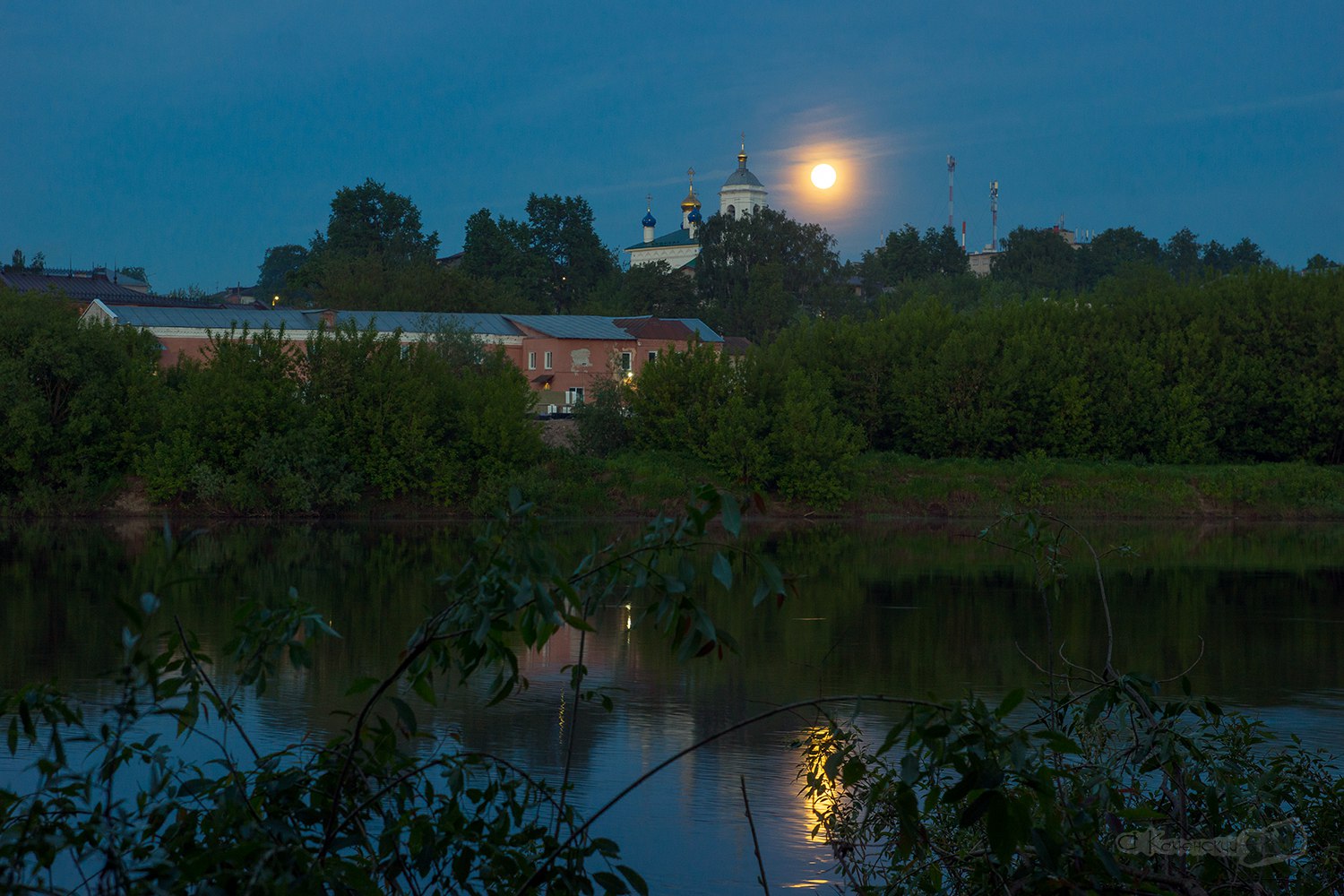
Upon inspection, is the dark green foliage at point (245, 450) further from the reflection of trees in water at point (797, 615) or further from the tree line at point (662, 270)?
the tree line at point (662, 270)

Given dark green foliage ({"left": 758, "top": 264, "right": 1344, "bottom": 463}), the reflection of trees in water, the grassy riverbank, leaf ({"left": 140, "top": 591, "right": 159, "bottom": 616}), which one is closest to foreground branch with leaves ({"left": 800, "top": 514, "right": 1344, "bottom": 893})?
leaf ({"left": 140, "top": 591, "right": 159, "bottom": 616})

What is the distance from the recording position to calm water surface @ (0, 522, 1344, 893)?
9461mm

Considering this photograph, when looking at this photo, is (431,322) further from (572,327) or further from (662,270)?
(662,270)

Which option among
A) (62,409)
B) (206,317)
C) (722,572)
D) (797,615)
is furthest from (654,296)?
(722,572)

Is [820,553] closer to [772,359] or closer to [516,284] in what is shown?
[772,359]

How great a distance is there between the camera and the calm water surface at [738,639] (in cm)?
946

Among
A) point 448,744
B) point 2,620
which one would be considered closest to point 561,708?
point 448,744

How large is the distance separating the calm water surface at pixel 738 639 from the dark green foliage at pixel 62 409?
3.09 metres

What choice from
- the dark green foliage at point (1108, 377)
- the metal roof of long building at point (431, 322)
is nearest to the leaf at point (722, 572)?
the dark green foliage at point (1108, 377)

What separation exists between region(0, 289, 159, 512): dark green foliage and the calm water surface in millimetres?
3094

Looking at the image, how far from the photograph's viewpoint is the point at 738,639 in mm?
17453

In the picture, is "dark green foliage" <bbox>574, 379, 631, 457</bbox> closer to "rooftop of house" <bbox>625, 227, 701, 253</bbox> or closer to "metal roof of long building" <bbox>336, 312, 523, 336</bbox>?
"metal roof of long building" <bbox>336, 312, 523, 336</bbox>

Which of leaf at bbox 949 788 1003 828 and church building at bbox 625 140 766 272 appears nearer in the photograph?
leaf at bbox 949 788 1003 828

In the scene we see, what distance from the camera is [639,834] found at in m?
8.68
